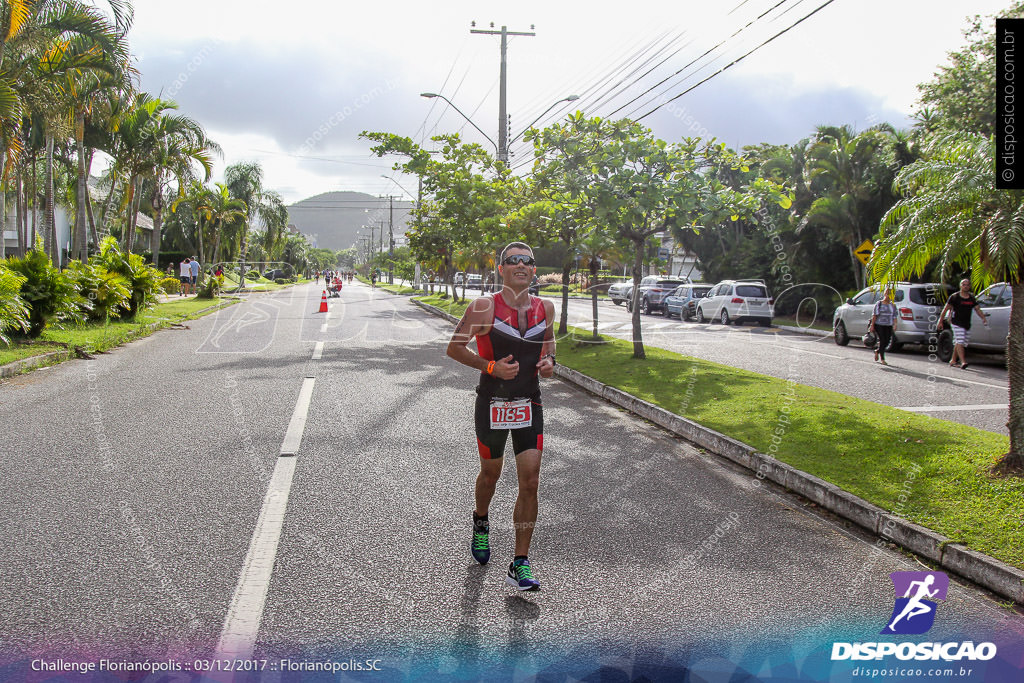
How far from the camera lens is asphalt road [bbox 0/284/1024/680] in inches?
140

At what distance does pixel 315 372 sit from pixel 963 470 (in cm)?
921

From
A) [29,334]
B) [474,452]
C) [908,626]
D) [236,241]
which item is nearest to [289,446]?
[474,452]

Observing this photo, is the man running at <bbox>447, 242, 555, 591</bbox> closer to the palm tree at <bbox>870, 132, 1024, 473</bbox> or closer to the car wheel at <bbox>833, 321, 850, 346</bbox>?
the palm tree at <bbox>870, 132, 1024, 473</bbox>

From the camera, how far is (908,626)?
3.96m

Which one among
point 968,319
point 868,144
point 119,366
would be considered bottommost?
point 119,366

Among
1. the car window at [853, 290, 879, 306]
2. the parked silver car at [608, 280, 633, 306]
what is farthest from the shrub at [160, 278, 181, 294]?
the car window at [853, 290, 879, 306]

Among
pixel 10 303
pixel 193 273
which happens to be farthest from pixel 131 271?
pixel 193 273

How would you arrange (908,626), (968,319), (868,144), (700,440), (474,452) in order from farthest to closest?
1. (868,144)
2. (968,319)
3. (700,440)
4. (474,452)
5. (908,626)

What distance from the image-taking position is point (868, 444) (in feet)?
24.1

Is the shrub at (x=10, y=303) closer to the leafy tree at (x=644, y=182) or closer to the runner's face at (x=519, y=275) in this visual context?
the leafy tree at (x=644, y=182)

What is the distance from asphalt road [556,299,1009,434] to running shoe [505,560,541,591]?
23.1 feet

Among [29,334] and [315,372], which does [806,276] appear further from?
[29,334]

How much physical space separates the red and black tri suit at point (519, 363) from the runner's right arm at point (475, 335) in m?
0.04

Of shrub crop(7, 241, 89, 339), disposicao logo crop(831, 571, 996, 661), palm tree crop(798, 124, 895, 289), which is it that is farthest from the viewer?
palm tree crop(798, 124, 895, 289)
